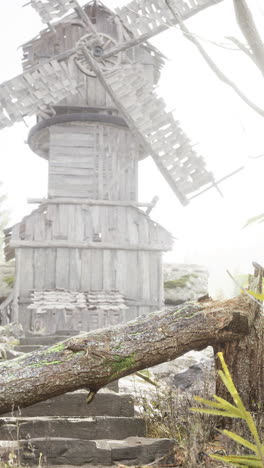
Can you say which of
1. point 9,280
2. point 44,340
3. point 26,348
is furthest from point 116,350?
point 9,280

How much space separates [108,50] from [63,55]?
133 cm

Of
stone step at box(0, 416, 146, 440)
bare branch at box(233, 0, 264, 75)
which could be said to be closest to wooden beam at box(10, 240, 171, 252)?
stone step at box(0, 416, 146, 440)

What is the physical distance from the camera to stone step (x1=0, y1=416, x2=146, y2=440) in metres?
6.22

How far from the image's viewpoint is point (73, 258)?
16.1m

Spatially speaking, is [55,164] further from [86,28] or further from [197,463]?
[197,463]

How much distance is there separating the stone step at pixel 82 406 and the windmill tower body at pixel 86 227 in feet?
26.9

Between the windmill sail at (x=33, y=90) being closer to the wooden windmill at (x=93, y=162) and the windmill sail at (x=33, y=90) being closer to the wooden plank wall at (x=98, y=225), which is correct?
the wooden windmill at (x=93, y=162)

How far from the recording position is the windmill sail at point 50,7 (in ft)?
54.3

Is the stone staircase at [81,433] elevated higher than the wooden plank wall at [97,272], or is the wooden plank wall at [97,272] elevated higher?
the wooden plank wall at [97,272]

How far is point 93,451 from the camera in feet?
18.7

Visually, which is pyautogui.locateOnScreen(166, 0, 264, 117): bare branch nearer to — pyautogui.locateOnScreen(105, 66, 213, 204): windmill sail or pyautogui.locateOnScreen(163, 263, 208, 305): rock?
pyautogui.locateOnScreen(105, 66, 213, 204): windmill sail

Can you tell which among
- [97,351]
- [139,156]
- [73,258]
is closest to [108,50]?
[139,156]

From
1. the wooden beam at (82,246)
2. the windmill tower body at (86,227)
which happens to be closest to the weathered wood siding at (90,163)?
the windmill tower body at (86,227)

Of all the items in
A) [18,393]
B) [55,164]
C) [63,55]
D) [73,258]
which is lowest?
[18,393]
